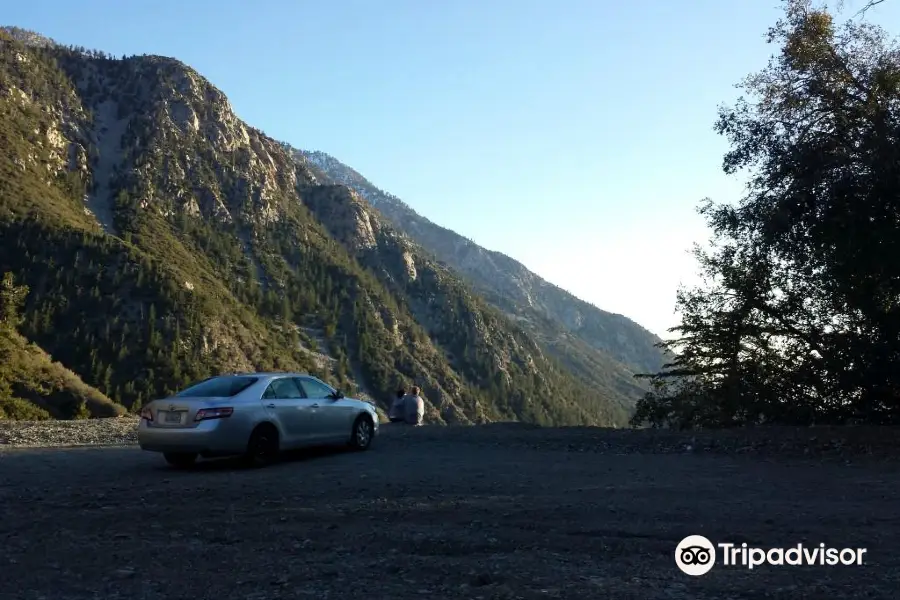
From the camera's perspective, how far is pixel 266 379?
12.2 m

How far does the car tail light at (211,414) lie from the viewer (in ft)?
36.0

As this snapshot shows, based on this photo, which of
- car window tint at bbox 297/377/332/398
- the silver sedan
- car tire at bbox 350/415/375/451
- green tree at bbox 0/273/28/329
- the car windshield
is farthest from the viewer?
green tree at bbox 0/273/28/329

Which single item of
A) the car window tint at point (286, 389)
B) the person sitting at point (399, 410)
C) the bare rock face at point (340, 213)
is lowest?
the person sitting at point (399, 410)

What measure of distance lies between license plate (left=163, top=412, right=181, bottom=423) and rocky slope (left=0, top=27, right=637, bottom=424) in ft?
226

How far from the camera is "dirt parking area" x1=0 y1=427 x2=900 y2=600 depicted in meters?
4.99

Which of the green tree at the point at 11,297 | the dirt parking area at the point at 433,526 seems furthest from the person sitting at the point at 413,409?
the green tree at the point at 11,297

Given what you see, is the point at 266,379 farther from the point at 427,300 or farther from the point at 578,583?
the point at 427,300

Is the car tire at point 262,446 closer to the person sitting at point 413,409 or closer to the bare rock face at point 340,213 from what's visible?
the person sitting at point 413,409

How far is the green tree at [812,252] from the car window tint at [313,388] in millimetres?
9593

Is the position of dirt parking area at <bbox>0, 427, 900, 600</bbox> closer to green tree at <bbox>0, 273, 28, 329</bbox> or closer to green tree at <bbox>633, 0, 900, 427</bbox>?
green tree at <bbox>633, 0, 900, 427</bbox>

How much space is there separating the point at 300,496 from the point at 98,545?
2651 mm

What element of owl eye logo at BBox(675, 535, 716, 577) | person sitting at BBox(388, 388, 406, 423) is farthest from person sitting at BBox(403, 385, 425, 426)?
owl eye logo at BBox(675, 535, 716, 577)

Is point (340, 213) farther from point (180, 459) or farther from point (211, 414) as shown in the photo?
point (211, 414)

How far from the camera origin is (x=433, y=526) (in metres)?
6.83
